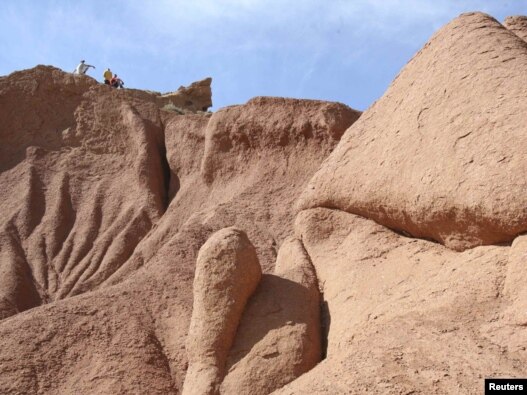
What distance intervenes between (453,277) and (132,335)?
3.80 metres

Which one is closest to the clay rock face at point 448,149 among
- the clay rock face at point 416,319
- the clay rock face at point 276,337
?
the clay rock face at point 416,319

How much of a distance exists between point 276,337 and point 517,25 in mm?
4064

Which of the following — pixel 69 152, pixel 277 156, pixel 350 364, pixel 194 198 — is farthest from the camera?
pixel 69 152

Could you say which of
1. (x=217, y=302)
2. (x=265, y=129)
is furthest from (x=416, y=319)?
(x=265, y=129)

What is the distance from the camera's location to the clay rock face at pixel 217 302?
22.8 feet

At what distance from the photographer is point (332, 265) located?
777cm

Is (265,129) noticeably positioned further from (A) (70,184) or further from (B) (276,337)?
(B) (276,337)

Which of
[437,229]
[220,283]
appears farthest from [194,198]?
[437,229]

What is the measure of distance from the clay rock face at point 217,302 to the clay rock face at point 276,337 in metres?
0.09

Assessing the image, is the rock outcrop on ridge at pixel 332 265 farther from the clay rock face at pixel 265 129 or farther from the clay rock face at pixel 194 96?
the clay rock face at pixel 194 96

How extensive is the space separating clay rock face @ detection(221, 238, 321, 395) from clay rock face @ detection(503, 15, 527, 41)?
3205 millimetres

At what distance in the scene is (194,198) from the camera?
13344 mm

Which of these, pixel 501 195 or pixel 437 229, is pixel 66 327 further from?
pixel 501 195

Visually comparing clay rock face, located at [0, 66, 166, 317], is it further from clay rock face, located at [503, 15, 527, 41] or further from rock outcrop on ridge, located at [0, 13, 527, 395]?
clay rock face, located at [503, 15, 527, 41]
